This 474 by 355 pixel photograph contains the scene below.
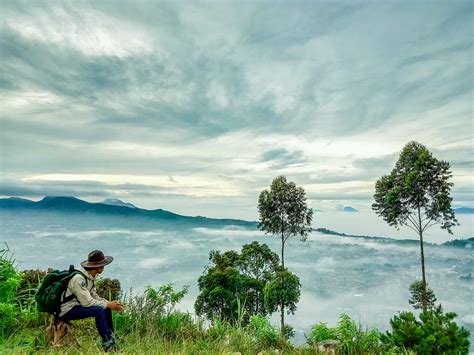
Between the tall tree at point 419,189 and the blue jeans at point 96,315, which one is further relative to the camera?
the tall tree at point 419,189

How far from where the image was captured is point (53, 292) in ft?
18.7

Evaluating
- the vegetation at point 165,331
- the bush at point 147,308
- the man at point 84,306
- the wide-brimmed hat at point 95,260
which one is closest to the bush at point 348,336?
the vegetation at point 165,331

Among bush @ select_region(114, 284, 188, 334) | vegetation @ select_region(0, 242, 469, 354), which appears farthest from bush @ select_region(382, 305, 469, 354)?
bush @ select_region(114, 284, 188, 334)

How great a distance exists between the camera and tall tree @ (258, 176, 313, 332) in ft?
129

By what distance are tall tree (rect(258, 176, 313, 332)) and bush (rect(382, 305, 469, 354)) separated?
95.1ft

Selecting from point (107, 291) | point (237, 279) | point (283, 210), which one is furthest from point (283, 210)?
point (107, 291)

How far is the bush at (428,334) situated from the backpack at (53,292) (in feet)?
20.6

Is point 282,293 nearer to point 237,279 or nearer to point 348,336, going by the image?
point 237,279

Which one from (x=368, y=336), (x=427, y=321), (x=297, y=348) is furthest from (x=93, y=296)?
(x=427, y=321)

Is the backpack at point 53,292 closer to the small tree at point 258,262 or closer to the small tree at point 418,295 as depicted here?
the small tree at point 418,295

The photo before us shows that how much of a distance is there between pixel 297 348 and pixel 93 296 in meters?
3.68

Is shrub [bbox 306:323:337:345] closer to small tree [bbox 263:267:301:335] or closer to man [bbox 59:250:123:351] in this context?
man [bbox 59:250:123:351]

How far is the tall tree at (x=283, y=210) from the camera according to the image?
3919 cm

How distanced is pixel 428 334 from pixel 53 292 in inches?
332
